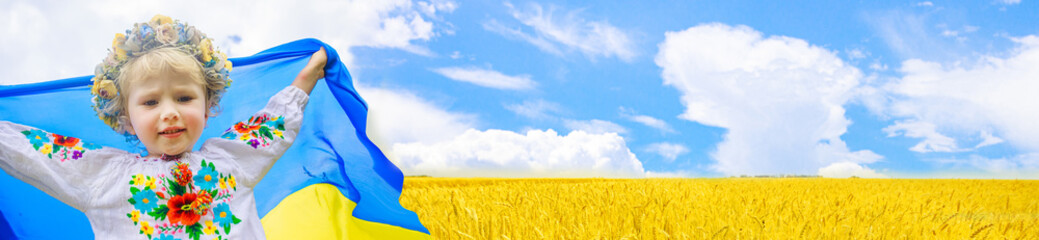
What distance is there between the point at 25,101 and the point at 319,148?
1.03m

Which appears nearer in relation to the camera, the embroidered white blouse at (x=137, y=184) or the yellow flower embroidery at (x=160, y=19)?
the embroidered white blouse at (x=137, y=184)

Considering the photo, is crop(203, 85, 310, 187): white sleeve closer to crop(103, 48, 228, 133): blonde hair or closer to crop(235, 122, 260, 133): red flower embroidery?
crop(235, 122, 260, 133): red flower embroidery

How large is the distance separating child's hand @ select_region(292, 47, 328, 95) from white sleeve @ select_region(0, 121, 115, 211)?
0.64m

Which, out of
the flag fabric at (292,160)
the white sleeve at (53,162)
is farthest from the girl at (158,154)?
the flag fabric at (292,160)

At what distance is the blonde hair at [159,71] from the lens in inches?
68.6

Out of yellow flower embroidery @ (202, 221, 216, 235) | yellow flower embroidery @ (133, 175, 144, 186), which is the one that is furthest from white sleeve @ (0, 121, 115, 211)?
yellow flower embroidery @ (202, 221, 216, 235)

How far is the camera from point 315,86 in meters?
2.42

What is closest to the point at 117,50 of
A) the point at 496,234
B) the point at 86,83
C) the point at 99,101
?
the point at 99,101

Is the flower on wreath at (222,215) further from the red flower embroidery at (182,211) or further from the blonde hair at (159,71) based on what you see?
the blonde hair at (159,71)

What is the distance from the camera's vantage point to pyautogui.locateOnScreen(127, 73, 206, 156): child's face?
5.70 ft

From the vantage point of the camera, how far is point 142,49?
1.84 meters

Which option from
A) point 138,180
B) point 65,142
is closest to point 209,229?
point 138,180

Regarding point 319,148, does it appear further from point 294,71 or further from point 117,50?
point 117,50

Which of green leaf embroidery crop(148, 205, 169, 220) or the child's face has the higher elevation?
the child's face
